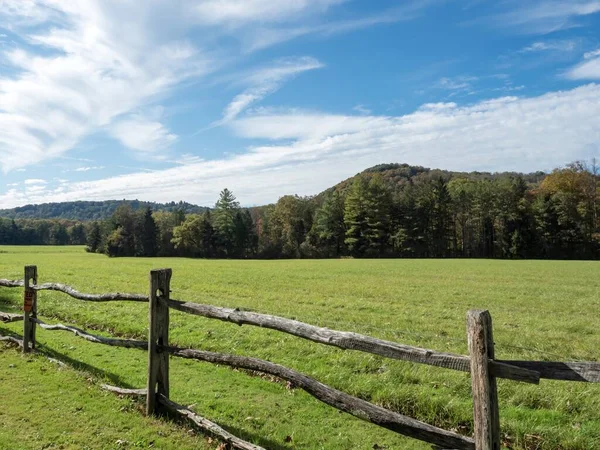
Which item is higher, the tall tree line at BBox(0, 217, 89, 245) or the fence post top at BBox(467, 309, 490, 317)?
the tall tree line at BBox(0, 217, 89, 245)

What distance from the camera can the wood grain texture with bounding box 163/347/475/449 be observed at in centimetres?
322

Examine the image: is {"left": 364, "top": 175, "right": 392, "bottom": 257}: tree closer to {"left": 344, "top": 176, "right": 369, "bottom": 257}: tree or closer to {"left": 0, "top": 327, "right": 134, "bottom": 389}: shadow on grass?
{"left": 344, "top": 176, "right": 369, "bottom": 257}: tree

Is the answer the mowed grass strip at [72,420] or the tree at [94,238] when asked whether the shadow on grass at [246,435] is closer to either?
the mowed grass strip at [72,420]

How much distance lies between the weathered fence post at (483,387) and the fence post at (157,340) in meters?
3.76

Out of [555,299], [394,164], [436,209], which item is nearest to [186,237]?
A: [436,209]

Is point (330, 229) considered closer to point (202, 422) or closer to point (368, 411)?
point (202, 422)

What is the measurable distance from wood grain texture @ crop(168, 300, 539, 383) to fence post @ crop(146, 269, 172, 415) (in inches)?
7.4

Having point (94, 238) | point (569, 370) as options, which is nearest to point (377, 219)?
point (94, 238)

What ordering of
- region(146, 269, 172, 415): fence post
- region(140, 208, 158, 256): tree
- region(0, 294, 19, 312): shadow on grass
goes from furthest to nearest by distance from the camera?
region(140, 208, 158, 256): tree
region(0, 294, 19, 312): shadow on grass
region(146, 269, 172, 415): fence post

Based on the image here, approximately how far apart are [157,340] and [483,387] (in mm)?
3904

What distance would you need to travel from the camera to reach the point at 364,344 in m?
3.69

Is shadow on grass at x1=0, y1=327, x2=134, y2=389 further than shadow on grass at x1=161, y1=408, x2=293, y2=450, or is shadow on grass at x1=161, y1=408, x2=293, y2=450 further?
shadow on grass at x1=0, y1=327, x2=134, y2=389

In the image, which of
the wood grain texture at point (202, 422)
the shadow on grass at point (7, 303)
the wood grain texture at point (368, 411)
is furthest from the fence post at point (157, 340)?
the shadow on grass at point (7, 303)

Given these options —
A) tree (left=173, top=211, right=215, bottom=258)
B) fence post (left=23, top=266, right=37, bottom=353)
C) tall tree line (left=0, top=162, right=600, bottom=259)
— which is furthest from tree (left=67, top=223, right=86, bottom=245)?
fence post (left=23, top=266, right=37, bottom=353)
